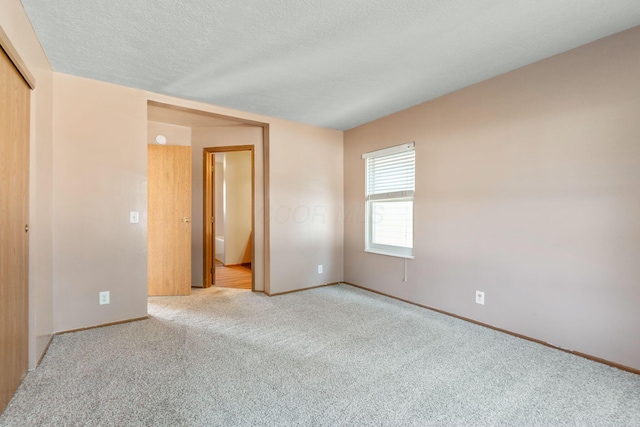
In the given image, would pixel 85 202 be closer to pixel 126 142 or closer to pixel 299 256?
pixel 126 142

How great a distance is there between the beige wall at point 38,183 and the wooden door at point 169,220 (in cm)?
139

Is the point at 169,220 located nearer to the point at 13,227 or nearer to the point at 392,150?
the point at 13,227

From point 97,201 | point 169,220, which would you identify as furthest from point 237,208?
point 97,201

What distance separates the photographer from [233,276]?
5.19 meters

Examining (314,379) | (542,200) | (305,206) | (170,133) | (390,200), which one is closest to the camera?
(314,379)

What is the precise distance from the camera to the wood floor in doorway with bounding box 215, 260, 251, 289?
4508mm

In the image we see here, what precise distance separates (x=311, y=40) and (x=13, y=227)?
2.20 metres

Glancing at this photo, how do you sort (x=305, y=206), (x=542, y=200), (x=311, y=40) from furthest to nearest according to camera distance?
(x=305, y=206), (x=542, y=200), (x=311, y=40)

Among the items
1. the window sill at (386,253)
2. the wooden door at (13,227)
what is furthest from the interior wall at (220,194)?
the wooden door at (13,227)

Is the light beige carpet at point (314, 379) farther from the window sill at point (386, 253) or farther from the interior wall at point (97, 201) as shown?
the window sill at point (386, 253)

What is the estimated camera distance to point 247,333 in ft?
8.73

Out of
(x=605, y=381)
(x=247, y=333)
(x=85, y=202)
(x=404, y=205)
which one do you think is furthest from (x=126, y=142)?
(x=605, y=381)

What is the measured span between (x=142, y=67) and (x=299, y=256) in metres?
2.75

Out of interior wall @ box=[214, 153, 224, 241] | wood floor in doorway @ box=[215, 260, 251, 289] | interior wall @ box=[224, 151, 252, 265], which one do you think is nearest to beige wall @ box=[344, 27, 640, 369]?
wood floor in doorway @ box=[215, 260, 251, 289]
